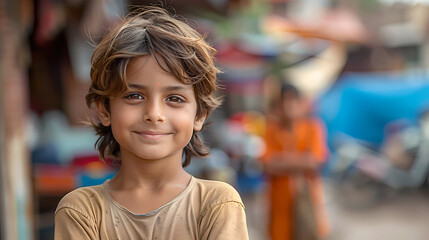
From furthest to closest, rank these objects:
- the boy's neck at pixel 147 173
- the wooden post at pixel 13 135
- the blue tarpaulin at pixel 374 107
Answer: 1. the blue tarpaulin at pixel 374 107
2. the wooden post at pixel 13 135
3. the boy's neck at pixel 147 173

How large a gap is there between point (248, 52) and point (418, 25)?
871 centimetres

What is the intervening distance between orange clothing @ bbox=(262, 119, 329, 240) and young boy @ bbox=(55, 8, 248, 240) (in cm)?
264

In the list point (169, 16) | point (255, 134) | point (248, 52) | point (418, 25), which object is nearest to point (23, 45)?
point (169, 16)

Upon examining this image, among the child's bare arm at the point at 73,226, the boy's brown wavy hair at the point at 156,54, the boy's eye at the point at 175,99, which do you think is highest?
the boy's brown wavy hair at the point at 156,54

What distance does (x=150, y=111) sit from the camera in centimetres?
148

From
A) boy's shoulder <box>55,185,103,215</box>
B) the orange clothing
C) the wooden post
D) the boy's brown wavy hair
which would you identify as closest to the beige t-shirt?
boy's shoulder <box>55,185,103,215</box>

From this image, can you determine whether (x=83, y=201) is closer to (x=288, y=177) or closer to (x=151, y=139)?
(x=151, y=139)

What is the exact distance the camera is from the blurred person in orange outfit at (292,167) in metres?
4.04

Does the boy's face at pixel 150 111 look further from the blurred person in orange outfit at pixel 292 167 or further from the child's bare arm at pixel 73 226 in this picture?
the blurred person in orange outfit at pixel 292 167

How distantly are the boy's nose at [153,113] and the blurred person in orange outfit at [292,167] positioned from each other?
2717 millimetres

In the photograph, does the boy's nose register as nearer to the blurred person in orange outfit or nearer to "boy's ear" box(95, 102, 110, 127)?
"boy's ear" box(95, 102, 110, 127)

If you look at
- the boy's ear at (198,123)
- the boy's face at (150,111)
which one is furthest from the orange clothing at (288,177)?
the boy's face at (150,111)

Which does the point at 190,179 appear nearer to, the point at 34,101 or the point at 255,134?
the point at 34,101

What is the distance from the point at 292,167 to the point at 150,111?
2.75 metres
